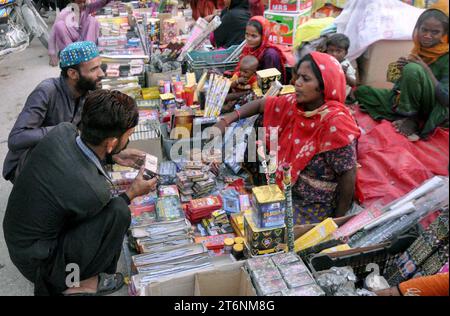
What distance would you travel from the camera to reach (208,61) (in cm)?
471

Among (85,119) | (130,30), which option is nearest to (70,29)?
(130,30)

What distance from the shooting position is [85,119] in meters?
2.23

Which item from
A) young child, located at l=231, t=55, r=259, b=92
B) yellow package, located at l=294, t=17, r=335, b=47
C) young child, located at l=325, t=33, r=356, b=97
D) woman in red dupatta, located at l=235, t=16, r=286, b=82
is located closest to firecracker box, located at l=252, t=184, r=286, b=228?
young child, located at l=231, t=55, r=259, b=92

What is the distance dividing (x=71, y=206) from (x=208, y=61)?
2.99 meters

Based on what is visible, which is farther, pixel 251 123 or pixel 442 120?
pixel 251 123

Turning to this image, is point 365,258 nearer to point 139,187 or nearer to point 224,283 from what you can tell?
point 224,283

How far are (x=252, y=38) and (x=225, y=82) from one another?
0.61m

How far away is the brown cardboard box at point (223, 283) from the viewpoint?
204cm

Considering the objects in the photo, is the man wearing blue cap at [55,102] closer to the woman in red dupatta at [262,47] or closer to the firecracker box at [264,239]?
the firecracker box at [264,239]

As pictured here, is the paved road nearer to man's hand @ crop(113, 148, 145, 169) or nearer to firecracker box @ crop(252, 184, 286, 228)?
man's hand @ crop(113, 148, 145, 169)

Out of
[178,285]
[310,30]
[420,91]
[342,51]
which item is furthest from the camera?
[310,30]

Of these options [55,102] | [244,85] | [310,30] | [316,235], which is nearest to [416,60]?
[244,85]
